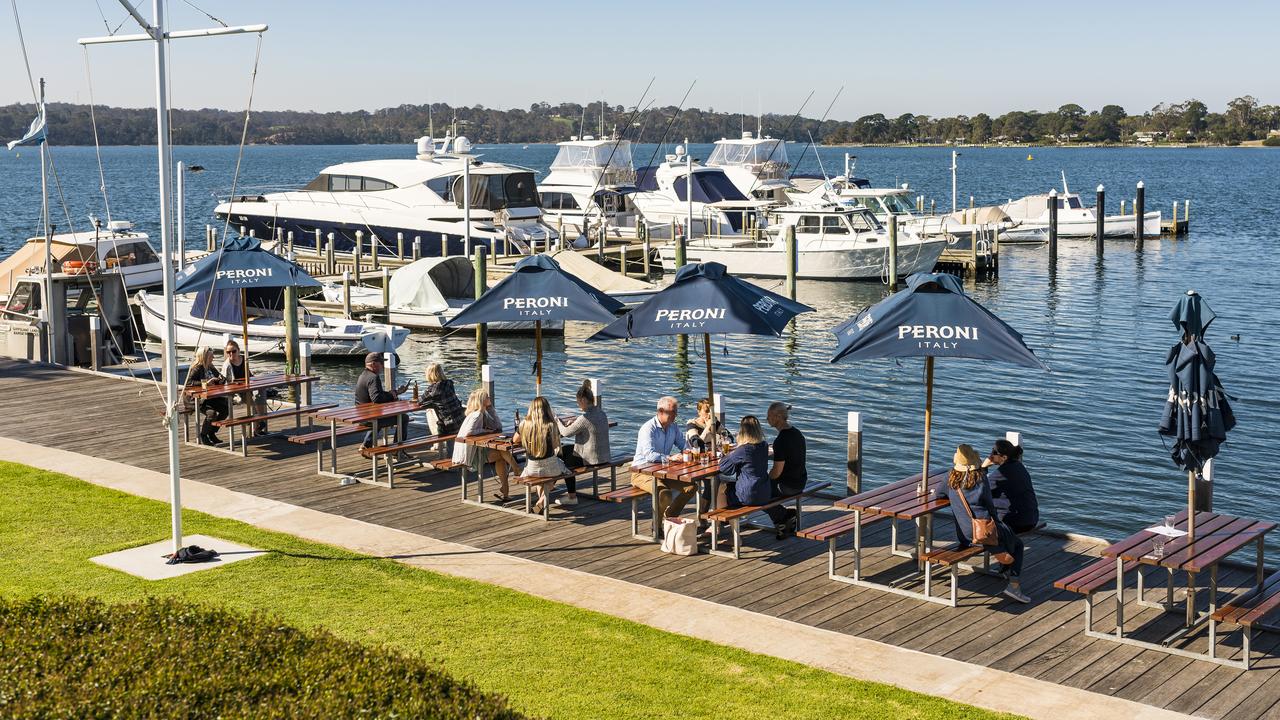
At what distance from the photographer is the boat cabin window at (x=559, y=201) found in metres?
53.7

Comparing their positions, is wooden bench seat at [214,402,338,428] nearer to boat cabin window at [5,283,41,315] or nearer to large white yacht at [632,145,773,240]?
boat cabin window at [5,283,41,315]

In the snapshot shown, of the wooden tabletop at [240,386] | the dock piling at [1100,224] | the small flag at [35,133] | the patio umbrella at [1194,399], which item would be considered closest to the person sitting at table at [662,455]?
the patio umbrella at [1194,399]

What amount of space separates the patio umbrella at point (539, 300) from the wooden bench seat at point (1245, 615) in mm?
7438

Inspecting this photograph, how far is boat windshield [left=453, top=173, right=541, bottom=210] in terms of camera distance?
4641cm

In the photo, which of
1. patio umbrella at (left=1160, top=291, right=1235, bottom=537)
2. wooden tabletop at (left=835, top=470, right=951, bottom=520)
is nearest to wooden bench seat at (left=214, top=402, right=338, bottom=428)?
wooden tabletop at (left=835, top=470, right=951, bottom=520)

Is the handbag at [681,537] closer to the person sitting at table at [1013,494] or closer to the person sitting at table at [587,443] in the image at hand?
the person sitting at table at [587,443]

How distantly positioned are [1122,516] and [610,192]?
35.2m

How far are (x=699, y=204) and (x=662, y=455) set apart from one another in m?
39.2

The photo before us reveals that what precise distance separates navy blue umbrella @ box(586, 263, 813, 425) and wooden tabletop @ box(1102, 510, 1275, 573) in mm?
4474

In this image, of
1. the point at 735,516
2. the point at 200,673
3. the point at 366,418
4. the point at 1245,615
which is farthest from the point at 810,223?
the point at 200,673

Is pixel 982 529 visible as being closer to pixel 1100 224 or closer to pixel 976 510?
pixel 976 510

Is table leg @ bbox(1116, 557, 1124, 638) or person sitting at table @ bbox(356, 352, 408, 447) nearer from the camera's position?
table leg @ bbox(1116, 557, 1124, 638)

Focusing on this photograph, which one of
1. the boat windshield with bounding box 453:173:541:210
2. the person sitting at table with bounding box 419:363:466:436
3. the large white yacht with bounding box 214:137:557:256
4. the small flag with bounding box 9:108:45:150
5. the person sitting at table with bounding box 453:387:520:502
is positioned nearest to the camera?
the person sitting at table with bounding box 453:387:520:502

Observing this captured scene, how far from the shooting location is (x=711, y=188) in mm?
53406
